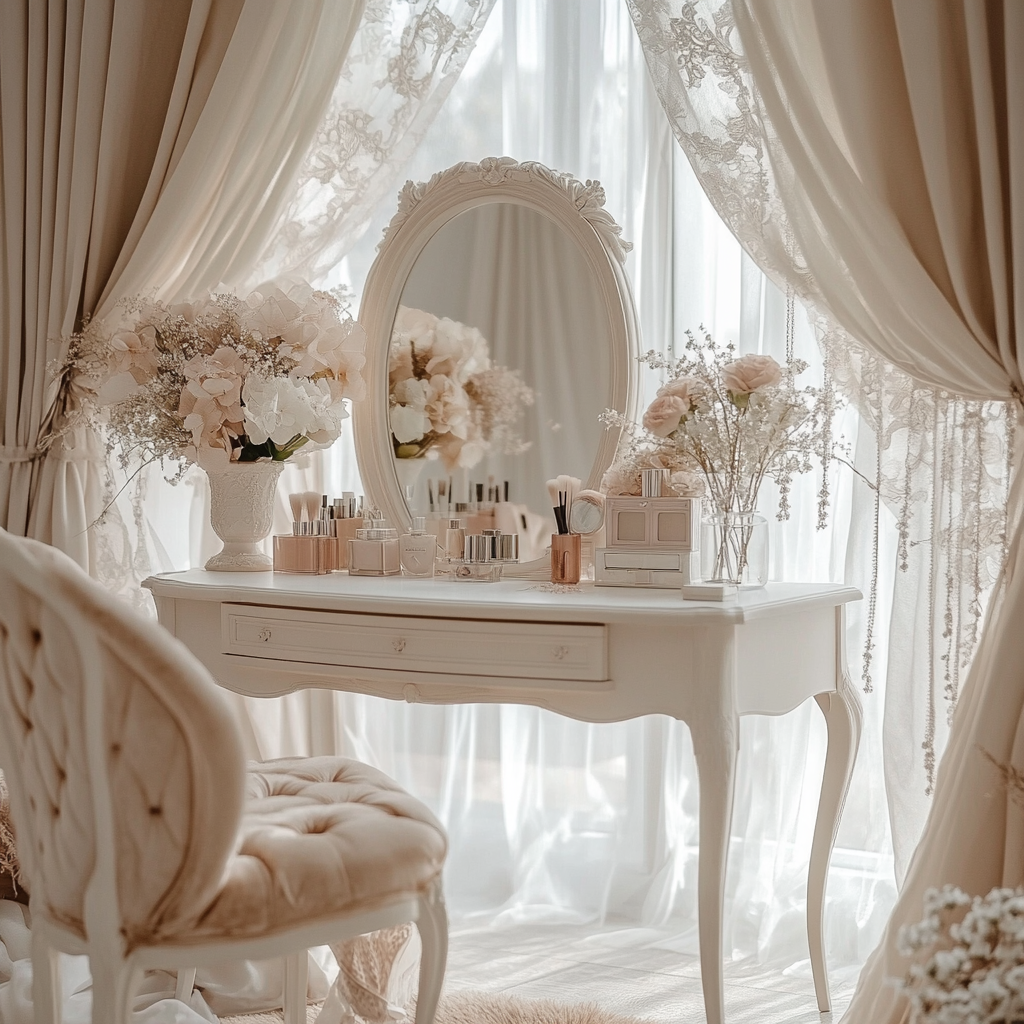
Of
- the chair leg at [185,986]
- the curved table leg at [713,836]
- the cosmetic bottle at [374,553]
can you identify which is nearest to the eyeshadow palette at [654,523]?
the curved table leg at [713,836]

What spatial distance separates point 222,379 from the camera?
7.58 ft

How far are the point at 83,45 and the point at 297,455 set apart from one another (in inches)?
43.1

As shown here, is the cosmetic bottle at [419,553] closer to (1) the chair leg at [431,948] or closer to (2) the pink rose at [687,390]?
(2) the pink rose at [687,390]

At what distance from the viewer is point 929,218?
1.96 m

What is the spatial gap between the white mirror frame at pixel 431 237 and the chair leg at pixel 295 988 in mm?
891

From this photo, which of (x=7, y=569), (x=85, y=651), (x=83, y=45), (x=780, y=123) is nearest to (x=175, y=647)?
(x=85, y=651)

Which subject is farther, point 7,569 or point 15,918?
point 15,918

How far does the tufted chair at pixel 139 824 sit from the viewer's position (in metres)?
1.37

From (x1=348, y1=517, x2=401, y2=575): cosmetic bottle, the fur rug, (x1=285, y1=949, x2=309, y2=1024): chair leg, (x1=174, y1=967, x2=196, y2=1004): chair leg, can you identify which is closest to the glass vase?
(x1=348, y1=517, x2=401, y2=575): cosmetic bottle

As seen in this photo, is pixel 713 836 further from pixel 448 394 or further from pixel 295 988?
pixel 448 394

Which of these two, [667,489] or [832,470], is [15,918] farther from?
[832,470]

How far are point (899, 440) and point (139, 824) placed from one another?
141 cm

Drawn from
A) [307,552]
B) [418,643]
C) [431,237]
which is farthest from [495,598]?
[431,237]

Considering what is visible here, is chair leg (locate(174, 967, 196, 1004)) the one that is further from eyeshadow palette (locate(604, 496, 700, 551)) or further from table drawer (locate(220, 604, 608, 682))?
eyeshadow palette (locate(604, 496, 700, 551))
